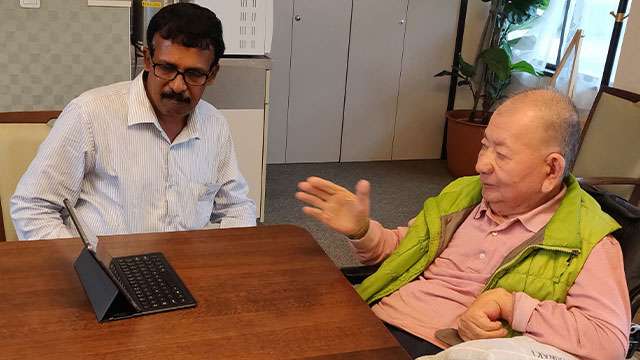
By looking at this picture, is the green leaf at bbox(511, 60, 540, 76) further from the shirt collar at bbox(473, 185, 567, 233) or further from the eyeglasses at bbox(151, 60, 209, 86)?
the eyeglasses at bbox(151, 60, 209, 86)

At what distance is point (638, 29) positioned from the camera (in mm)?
3234

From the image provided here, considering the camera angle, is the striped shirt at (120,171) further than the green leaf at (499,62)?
No

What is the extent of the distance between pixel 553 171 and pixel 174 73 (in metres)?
0.95

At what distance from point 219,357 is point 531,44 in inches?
166

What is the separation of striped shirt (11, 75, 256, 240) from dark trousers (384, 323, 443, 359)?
0.60 meters

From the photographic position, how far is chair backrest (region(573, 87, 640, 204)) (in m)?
2.98

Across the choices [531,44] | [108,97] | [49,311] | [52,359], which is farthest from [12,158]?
[531,44]

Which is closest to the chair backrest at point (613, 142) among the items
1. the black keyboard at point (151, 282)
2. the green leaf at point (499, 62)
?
the green leaf at point (499, 62)

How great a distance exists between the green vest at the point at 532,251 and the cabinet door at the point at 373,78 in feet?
10.5

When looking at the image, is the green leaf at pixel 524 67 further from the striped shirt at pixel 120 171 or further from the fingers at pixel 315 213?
the fingers at pixel 315 213

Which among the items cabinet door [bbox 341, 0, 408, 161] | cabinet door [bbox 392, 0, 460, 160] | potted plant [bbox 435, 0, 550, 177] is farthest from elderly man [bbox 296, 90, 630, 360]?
cabinet door [bbox 392, 0, 460, 160]

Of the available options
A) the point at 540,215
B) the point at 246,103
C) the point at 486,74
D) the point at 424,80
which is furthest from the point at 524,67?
the point at 540,215

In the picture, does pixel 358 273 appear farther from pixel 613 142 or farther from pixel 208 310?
pixel 613 142

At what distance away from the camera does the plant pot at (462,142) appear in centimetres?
450
